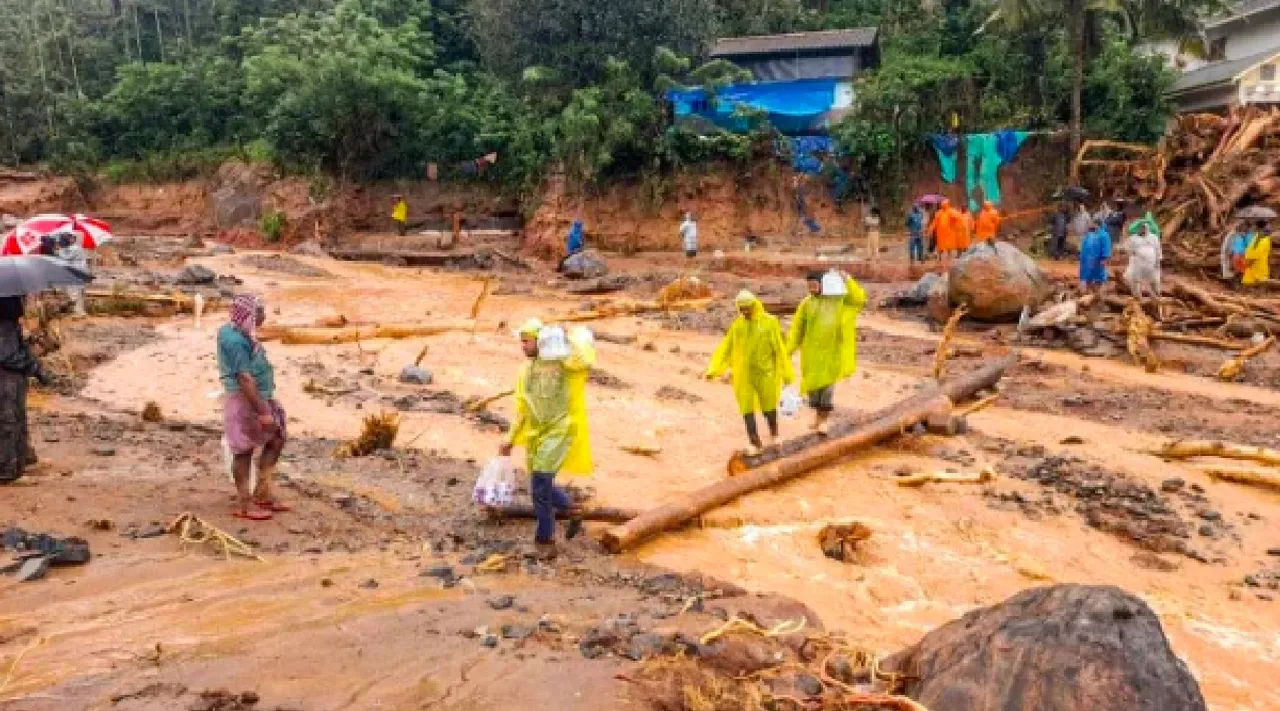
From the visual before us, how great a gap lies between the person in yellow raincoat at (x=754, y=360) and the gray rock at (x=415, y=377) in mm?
4751

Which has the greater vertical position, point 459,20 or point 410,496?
point 459,20

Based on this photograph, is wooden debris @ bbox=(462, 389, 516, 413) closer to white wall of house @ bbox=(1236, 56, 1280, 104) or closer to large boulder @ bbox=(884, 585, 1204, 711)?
large boulder @ bbox=(884, 585, 1204, 711)

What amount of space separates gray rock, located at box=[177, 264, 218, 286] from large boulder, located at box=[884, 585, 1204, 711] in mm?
18817

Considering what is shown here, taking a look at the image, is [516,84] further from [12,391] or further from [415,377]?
[12,391]

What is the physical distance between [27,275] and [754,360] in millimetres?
5913

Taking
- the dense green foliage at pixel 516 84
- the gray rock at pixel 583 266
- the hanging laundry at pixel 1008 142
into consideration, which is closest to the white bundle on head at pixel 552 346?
the gray rock at pixel 583 266

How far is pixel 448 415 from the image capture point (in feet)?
35.7

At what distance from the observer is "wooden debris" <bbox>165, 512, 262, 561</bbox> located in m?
6.15

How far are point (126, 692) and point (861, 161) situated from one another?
980 inches

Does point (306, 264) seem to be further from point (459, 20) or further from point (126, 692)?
point (126, 692)

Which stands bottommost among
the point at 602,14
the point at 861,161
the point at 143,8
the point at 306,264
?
the point at 306,264

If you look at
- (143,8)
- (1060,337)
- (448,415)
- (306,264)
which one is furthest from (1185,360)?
(143,8)

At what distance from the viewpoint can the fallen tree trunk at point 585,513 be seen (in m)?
7.23

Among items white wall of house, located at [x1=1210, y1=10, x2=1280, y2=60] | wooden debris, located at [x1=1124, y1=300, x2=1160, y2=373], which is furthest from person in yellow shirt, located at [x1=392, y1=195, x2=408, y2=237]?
white wall of house, located at [x1=1210, y1=10, x2=1280, y2=60]
